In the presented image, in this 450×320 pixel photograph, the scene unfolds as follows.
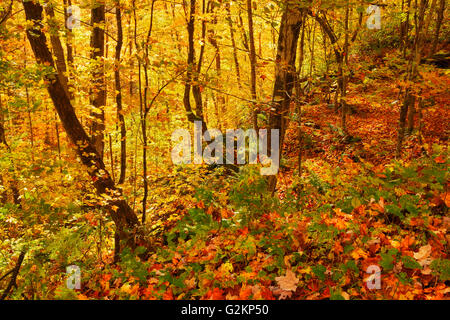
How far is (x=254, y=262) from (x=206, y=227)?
0.91 meters

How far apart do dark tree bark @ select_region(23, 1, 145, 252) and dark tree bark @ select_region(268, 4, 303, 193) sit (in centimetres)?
362

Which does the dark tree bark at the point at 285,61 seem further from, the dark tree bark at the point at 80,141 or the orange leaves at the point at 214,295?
the dark tree bark at the point at 80,141

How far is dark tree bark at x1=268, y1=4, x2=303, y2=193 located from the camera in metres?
5.19

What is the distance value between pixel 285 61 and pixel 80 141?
4257 mm

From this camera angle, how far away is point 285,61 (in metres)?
5.27

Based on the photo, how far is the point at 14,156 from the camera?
6.17 meters

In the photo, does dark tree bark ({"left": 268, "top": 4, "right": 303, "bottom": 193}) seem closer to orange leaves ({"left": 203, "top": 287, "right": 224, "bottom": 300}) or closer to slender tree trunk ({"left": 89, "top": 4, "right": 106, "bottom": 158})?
orange leaves ({"left": 203, "top": 287, "right": 224, "bottom": 300})

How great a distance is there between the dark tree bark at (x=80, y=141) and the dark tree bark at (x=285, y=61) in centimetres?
362

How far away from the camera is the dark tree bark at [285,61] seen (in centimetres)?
519

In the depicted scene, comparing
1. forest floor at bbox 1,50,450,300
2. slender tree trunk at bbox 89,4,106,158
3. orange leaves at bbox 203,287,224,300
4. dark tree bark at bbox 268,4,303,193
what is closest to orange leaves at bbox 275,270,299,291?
forest floor at bbox 1,50,450,300

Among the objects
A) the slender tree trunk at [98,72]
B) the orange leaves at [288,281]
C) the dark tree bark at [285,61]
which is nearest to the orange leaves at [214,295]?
the orange leaves at [288,281]

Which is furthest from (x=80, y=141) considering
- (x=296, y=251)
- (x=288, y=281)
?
(x=288, y=281)

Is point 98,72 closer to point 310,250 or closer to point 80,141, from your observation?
point 80,141

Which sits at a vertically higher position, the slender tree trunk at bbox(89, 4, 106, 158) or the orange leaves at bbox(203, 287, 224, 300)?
the slender tree trunk at bbox(89, 4, 106, 158)
